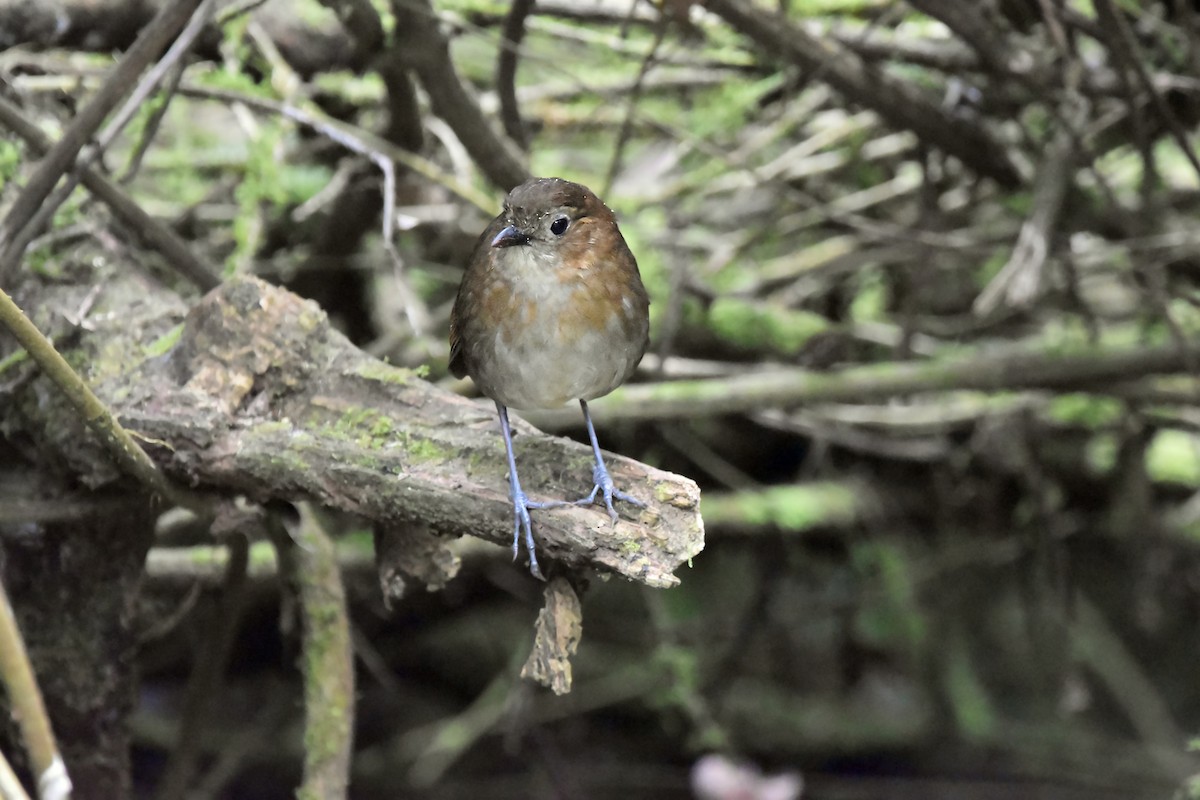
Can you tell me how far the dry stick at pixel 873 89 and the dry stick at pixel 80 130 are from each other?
1213 mm

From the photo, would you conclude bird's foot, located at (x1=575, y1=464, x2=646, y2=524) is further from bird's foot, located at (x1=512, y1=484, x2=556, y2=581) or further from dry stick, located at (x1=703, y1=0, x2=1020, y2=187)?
dry stick, located at (x1=703, y1=0, x2=1020, y2=187)

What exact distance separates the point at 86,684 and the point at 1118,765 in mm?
4093

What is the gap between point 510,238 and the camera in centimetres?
210

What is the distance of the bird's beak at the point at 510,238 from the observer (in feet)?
6.79

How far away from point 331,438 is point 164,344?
1.54ft

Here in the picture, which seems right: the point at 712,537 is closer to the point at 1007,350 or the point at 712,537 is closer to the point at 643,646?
the point at 643,646

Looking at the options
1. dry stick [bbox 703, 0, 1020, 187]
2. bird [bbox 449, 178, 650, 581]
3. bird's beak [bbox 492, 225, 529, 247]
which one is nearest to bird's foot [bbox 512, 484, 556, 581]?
bird [bbox 449, 178, 650, 581]

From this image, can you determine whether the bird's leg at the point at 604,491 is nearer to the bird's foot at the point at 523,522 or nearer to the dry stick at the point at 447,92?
the bird's foot at the point at 523,522

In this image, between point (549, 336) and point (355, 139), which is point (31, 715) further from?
point (355, 139)

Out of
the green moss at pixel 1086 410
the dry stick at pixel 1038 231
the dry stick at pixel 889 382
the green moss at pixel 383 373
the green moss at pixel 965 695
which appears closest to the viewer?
the green moss at pixel 383 373

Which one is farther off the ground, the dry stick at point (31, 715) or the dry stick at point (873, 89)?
the dry stick at point (873, 89)

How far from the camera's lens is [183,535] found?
11.0 ft

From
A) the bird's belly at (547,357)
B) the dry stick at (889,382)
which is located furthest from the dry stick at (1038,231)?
the bird's belly at (547,357)

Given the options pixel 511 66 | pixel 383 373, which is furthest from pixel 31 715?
pixel 511 66
